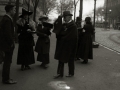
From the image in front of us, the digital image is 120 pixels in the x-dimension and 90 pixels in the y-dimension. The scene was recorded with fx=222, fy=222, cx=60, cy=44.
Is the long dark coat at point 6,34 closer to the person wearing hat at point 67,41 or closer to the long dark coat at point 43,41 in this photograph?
the person wearing hat at point 67,41

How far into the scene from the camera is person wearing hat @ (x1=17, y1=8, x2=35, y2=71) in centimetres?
714

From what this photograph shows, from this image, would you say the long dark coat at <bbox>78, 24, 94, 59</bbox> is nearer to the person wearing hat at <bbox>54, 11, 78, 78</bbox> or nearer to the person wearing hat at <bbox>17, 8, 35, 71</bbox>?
the person wearing hat at <bbox>17, 8, 35, 71</bbox>

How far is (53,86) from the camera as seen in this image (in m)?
5.53

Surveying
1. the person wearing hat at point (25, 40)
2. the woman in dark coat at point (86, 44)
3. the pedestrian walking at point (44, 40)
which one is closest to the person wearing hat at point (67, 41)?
the person wearing hat at point (25, 40)

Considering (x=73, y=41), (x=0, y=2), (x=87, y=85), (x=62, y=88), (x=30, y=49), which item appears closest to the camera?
(x=62, y=88)

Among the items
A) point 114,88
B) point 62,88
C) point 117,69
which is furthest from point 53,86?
point 117,69

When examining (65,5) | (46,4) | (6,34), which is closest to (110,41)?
(6,34)

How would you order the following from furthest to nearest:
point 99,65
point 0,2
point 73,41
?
point 0,2 < point 99,65 < point 73,41

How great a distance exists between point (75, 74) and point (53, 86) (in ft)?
5.26

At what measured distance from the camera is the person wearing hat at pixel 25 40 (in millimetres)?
7144

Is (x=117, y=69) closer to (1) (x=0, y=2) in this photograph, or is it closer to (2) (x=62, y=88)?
(2) (x=62, y=88)

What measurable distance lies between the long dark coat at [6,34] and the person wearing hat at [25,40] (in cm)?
150

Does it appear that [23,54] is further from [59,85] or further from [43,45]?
[59,85]

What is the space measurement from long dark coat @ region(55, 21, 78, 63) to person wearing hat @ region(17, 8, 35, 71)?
130 centimetres
